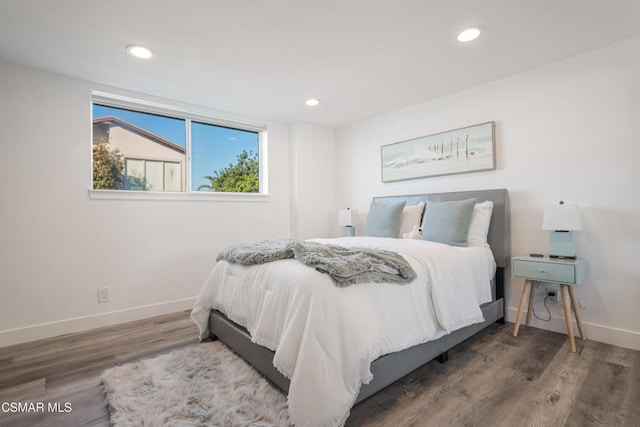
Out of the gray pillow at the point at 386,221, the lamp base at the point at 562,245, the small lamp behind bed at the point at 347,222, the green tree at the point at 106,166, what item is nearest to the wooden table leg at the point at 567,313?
the lamp base at the point at 562,245

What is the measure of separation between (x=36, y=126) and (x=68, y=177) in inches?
18.9

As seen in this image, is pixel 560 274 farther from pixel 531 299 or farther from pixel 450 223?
pixel 450 223

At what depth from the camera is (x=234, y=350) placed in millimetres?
2207

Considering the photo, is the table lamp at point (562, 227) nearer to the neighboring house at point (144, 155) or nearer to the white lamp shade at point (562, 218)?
the white lamp shade at point (562, 218)

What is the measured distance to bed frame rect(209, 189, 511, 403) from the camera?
1.58 metres

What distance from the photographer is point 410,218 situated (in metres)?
3.21

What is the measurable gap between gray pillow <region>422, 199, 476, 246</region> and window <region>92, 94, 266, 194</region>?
2.33m

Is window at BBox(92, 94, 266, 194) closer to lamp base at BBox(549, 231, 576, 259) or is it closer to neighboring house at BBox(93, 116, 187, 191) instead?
neighboring house at BBox(93, 116, 187, 191)

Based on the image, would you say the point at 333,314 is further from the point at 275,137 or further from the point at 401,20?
the point at 275,137

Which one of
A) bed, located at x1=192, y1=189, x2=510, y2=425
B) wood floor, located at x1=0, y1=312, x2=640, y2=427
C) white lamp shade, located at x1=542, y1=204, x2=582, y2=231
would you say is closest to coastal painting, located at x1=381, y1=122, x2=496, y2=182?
white lamp shade, located at x1=542, y1=204, x2=582, y2=231

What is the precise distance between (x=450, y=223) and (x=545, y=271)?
0.77 meters

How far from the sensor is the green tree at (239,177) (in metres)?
3.80

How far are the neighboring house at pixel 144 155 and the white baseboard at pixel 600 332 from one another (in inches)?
154

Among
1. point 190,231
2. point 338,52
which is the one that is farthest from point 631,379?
point 190,231
